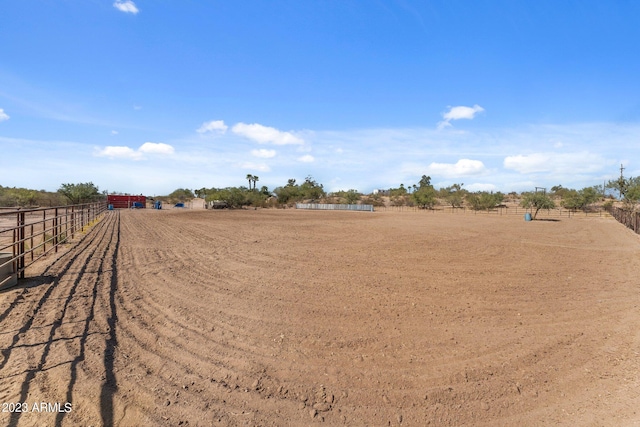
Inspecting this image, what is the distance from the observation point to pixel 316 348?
14.9 feet

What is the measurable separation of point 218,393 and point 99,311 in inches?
136

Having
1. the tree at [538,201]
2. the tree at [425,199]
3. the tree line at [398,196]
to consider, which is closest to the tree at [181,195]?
the tree line at [398,196]

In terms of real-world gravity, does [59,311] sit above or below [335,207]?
below

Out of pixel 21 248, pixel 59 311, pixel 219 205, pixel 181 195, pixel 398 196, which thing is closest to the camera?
pixel 59 311

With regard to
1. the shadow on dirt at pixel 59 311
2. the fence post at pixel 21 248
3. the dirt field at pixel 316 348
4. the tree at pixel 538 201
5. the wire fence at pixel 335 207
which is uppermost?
the tree at pixel 538 201

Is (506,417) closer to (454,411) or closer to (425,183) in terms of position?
(454,411)

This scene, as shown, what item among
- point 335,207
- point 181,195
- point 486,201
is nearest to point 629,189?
point 486,201

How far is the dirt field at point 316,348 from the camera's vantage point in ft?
10.7

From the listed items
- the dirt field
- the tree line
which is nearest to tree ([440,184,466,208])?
the tree line

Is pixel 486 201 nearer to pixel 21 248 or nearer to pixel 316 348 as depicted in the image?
pixel 316 348

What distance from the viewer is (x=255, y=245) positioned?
14.2m

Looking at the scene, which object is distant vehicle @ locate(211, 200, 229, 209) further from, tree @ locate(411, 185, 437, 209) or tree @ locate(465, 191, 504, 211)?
tree @ locate(465, 191, 504, 211)

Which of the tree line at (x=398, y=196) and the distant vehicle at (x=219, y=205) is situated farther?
the distant vehicle at (x=219, y=205)

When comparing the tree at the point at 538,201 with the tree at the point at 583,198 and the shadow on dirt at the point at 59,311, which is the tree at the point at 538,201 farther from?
the shadow on dirt at the point at 59,311
